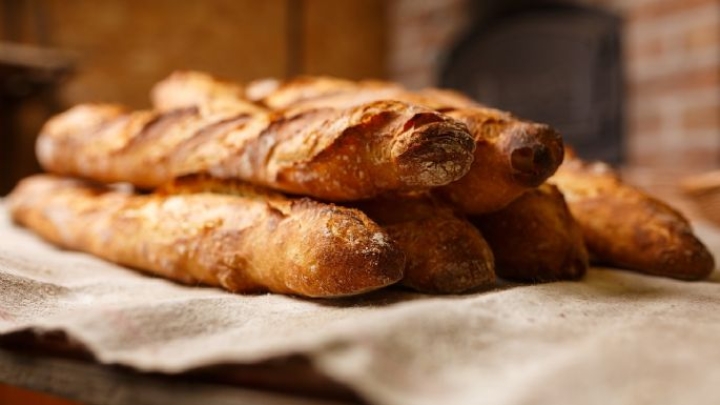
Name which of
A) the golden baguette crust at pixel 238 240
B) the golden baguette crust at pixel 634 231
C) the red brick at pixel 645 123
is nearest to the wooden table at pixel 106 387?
the golden baguette crust at pixel 238 240

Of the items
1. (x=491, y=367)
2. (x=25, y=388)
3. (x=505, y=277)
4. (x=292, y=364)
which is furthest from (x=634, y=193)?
(x=25, y=388)

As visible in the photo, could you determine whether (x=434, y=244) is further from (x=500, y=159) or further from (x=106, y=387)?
(x=106, y=387)

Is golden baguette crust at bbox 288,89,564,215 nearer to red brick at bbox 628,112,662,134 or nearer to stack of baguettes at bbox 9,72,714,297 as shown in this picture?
stack of baguettes at bbox 9,72,714,297

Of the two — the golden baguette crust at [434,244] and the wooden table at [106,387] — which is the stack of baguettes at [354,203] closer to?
the golden baguette crust at [434,244]

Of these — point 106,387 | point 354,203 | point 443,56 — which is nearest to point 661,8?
point 443,56

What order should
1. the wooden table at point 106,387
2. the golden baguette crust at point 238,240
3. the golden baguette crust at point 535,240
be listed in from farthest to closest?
1. the golden baguette crust at point 535,240
2. the golden baguette crust at point 238,240
3. the wooden table at point 106,387

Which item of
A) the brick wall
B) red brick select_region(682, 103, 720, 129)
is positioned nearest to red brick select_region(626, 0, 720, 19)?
the brick wall
